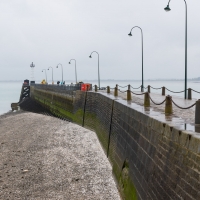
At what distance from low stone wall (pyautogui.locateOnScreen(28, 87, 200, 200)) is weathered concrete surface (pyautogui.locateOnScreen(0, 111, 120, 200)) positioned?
888mm

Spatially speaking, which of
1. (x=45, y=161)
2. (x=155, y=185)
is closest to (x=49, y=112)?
(x=45, y=161)

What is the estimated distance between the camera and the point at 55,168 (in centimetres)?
1694

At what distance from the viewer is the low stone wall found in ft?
21.4

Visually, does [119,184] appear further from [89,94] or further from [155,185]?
[89,94]

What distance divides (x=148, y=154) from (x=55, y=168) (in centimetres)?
829

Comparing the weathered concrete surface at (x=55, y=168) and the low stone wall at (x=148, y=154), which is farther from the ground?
the low stone wall at (x=148, y=154)

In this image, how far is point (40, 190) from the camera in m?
13.8

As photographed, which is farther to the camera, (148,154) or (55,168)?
(55,168)

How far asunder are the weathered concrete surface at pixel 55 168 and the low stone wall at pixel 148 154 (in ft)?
2.91

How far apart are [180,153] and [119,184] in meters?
7.21

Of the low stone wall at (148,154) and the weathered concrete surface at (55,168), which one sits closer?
the low stone wall at (148,154)

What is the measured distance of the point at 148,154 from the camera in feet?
32.0

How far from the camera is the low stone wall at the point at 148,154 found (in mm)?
6531

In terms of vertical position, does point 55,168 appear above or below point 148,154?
below
